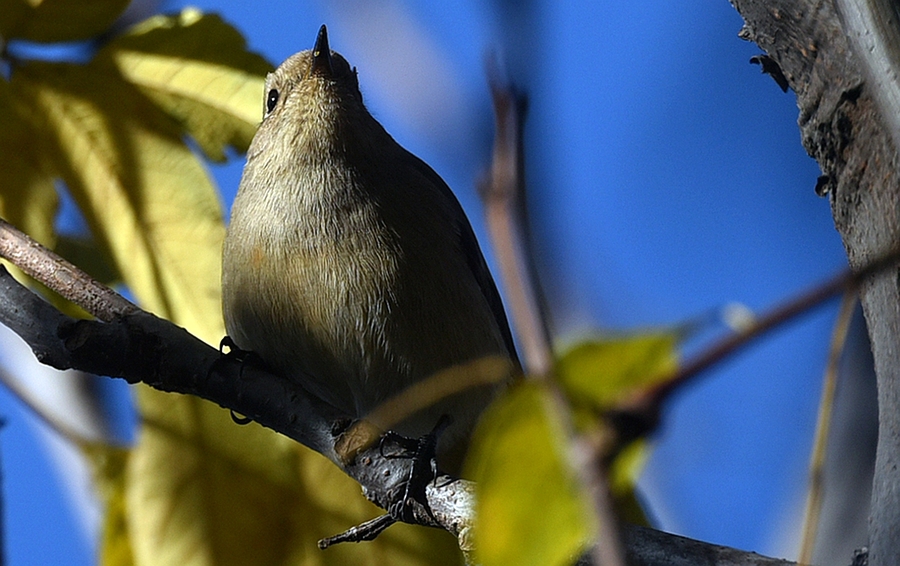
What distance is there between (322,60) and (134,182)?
977mm

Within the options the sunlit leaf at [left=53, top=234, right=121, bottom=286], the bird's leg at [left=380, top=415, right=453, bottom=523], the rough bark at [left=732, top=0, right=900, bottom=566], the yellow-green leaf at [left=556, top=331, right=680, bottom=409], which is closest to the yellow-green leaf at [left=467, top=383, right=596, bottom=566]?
the yellow-green leaf at [left=556, top=331, right=680, bottom=409]

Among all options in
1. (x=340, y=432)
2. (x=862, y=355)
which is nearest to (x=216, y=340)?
(x=340, y=432)

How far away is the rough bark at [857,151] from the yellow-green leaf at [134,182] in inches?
51.3

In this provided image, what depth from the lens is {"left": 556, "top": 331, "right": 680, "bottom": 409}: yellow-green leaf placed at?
752 mm

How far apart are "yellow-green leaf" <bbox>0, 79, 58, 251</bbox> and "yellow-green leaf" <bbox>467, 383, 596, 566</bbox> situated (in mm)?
1794

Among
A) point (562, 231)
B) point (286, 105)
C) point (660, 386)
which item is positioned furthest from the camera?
point (562, 231)

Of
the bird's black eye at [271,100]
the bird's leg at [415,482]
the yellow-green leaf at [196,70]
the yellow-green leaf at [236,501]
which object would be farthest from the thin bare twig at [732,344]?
the bird's black eye at [271,100]

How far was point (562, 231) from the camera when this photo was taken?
5.05 meters

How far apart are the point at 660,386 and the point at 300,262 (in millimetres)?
2214

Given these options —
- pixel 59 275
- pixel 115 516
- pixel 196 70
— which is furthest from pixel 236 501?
pixel 196 70

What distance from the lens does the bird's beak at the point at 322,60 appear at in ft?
10.2

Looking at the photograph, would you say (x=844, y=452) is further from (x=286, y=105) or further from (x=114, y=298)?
(x=114, y=298)

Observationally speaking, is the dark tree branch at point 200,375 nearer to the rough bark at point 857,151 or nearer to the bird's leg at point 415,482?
the bird's leg at point 415,482

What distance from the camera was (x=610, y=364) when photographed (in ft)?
2.51
